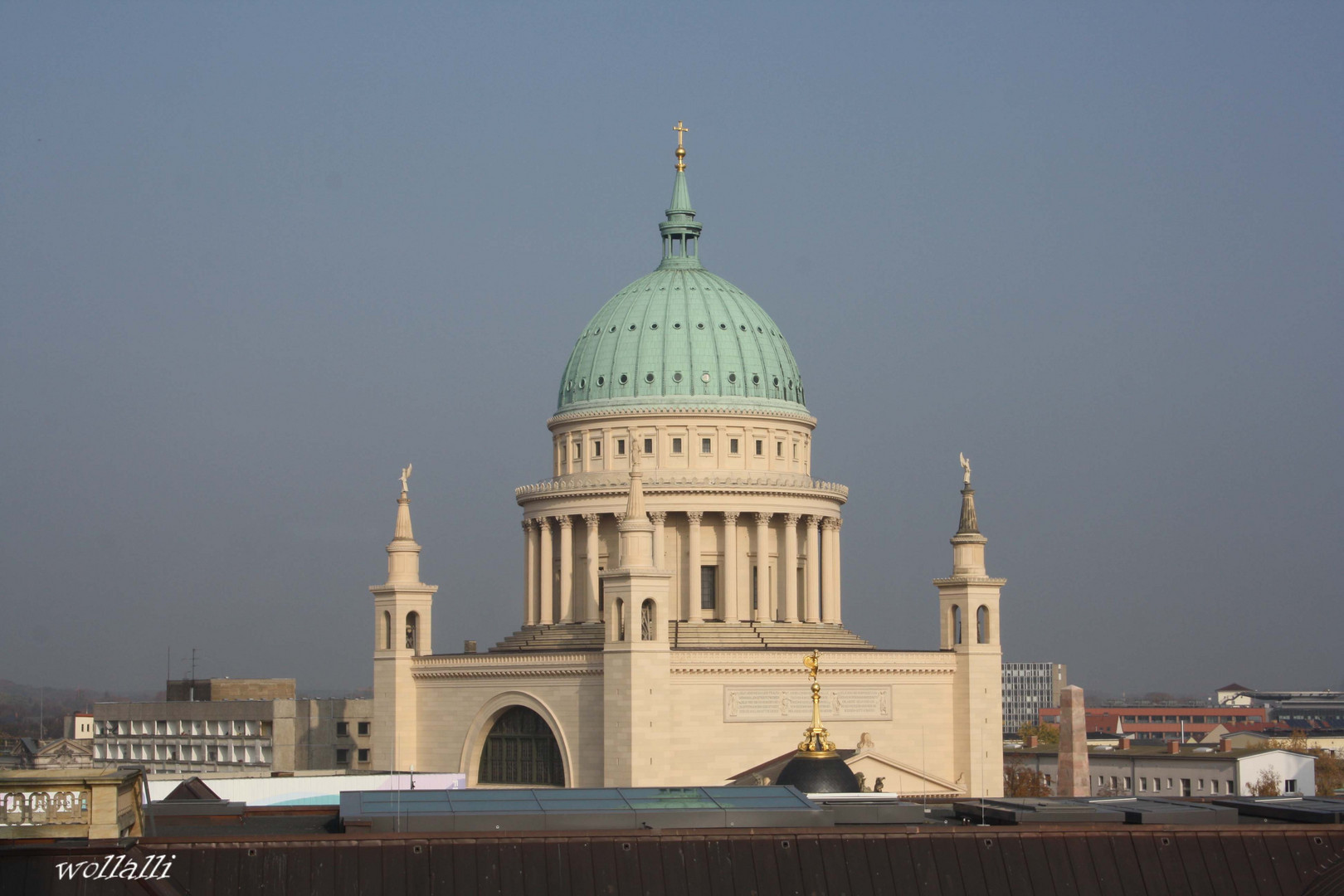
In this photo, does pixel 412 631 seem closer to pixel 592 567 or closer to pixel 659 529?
pixel 592 567

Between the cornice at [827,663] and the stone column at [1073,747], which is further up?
the cornice at [827,663]

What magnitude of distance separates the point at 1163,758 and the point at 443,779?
2674 inches

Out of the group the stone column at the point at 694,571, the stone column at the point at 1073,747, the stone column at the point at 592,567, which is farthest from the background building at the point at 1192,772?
the stone column at the point at 592,567

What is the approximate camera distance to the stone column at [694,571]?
135 meters

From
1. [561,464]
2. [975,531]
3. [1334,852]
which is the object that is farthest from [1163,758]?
[1334,852]

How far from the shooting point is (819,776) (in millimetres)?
91750

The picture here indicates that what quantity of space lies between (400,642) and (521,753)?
11.7 metres

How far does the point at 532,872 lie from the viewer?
56.6 meters

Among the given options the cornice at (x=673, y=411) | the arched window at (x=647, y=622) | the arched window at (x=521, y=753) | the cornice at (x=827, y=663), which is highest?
the cornice at (x=673, y=411)

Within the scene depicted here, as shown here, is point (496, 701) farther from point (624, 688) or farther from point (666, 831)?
point (666, 831)

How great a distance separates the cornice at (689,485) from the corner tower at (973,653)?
968 cm

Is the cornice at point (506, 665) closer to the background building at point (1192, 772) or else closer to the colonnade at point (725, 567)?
the colonnade at point (725, 567)

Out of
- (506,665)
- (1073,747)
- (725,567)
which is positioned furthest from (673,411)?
(1073,747)
